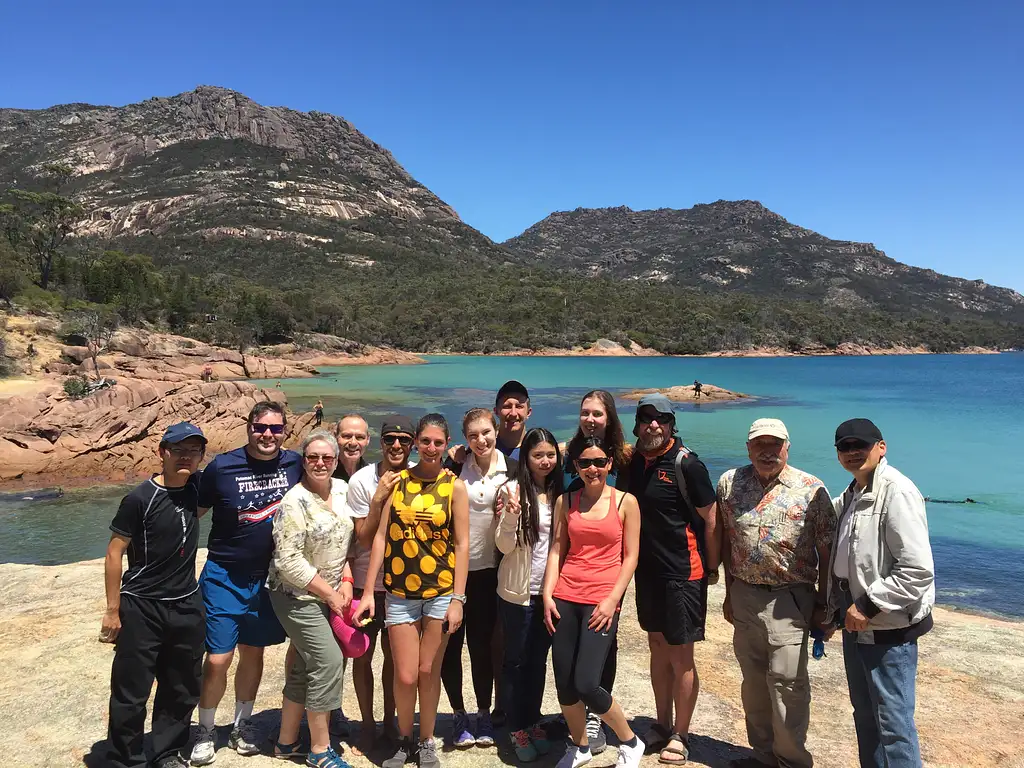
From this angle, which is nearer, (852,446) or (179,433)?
(852,446)

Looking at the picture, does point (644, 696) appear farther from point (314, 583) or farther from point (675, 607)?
point (314, 583)

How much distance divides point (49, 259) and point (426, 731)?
55.3 meters

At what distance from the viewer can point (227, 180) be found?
378 feet

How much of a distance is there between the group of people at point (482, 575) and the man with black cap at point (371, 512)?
13 mm

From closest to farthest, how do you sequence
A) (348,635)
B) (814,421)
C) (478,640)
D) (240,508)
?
(348,635) < (240,508) < (478,640) < (814,421)

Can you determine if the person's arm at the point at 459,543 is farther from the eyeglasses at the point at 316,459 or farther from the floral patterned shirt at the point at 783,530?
the floral patterned shirt at the point at 783,530

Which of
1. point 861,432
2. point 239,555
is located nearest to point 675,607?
point 861,432

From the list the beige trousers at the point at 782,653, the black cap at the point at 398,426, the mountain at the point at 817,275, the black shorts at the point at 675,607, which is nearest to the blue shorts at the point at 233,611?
the black cap at the point at 398,426

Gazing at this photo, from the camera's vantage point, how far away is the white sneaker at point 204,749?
316 cm

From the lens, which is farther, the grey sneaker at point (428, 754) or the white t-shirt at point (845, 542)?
the grey sneaker at point (428, 754)

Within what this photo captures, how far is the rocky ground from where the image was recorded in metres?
3.43

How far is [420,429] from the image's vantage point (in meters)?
3.18

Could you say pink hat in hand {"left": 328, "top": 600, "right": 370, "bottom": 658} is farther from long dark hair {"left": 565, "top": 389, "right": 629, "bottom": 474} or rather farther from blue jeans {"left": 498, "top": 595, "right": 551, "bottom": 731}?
long dark hair {"left": 565, "top": 389, "right": 629, "bottom": 474}

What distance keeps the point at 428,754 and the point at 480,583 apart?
0.89 m
